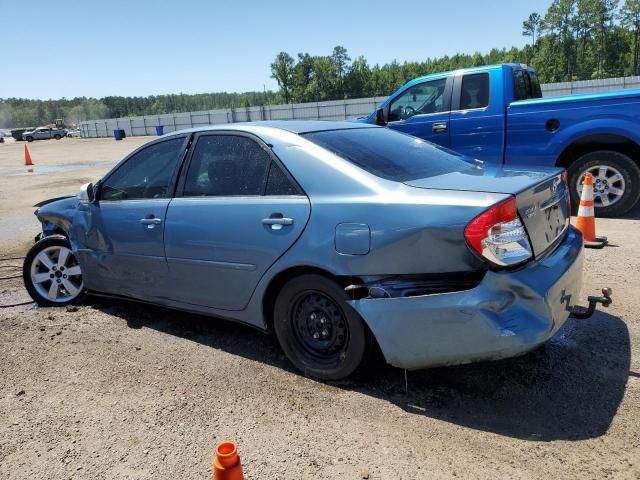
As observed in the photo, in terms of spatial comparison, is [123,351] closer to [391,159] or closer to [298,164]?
[298,164]

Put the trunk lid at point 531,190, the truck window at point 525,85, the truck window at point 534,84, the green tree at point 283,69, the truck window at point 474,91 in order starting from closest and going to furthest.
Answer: the trunk lid at point 531,190 → the truck window at point 474,91 → the truck window at point 525,85 → the truck window at point 534,84 → the green tree at point 283,69

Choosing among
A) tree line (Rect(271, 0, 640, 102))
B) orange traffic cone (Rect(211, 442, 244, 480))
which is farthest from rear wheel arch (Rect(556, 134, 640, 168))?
tree line (Rect(271, 0, 640, 102))

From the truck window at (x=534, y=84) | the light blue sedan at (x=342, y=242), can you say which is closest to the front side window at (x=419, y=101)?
the truck window at (x=534, y=84)

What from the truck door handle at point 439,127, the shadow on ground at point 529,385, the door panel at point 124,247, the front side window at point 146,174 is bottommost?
the shadow on ground at point 529,385

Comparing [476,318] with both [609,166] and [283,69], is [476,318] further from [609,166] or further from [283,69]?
[283,69]

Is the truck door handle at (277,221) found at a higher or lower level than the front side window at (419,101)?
lower

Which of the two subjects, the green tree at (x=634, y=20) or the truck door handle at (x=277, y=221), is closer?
the truck door handle at (x=277, y=221)

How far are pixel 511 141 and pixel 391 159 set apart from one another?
14.7ft

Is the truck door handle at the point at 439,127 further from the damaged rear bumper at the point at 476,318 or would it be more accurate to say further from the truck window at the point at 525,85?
the damaged rear bumper at the point at 476,318

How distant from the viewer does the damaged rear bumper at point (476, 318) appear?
108 inches

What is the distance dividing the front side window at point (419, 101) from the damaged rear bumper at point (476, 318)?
17.9ft

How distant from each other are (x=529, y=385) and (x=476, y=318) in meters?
0.77

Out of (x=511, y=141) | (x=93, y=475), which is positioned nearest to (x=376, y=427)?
(x=93, y=475)

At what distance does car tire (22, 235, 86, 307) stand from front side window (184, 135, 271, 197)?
5.85 ft
